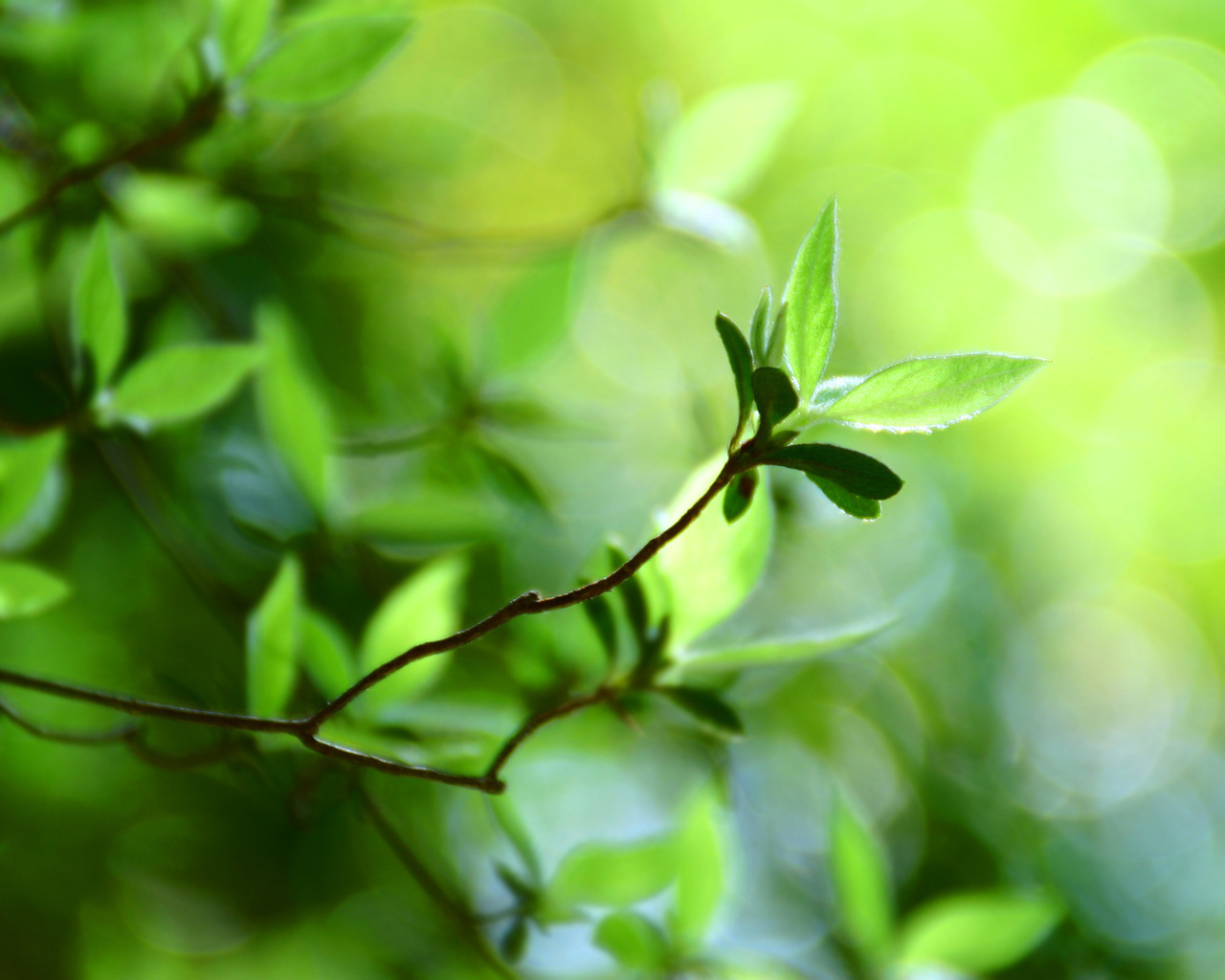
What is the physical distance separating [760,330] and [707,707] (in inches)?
5.2

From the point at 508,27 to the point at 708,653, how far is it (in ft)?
4.82

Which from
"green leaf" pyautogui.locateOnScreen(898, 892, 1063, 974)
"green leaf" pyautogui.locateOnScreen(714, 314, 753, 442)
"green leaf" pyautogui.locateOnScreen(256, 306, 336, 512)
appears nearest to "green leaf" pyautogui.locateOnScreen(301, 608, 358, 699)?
"green leaf" pyautogui.locateOnScreen(256, 306, 336, 512)

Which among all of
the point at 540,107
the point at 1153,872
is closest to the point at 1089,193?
the point at 540,107

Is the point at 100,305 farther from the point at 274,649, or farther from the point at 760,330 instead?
the point at 760,330

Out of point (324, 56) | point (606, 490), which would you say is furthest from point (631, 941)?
point (606, 490)

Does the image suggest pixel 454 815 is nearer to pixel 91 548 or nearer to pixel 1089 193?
pixel 91 548

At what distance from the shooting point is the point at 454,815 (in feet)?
2.47

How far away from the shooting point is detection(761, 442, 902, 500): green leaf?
0.23m

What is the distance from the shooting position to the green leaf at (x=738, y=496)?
0.26 metres

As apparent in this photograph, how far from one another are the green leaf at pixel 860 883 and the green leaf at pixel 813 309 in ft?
0.96

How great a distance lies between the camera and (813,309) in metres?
0.26

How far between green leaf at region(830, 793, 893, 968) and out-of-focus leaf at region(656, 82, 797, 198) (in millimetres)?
364

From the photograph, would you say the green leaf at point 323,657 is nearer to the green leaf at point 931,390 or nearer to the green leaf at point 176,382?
the green leaf at point 176,382

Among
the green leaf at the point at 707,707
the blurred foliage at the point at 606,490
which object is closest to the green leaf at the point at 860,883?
the blurred foliage at the point at 606,490
